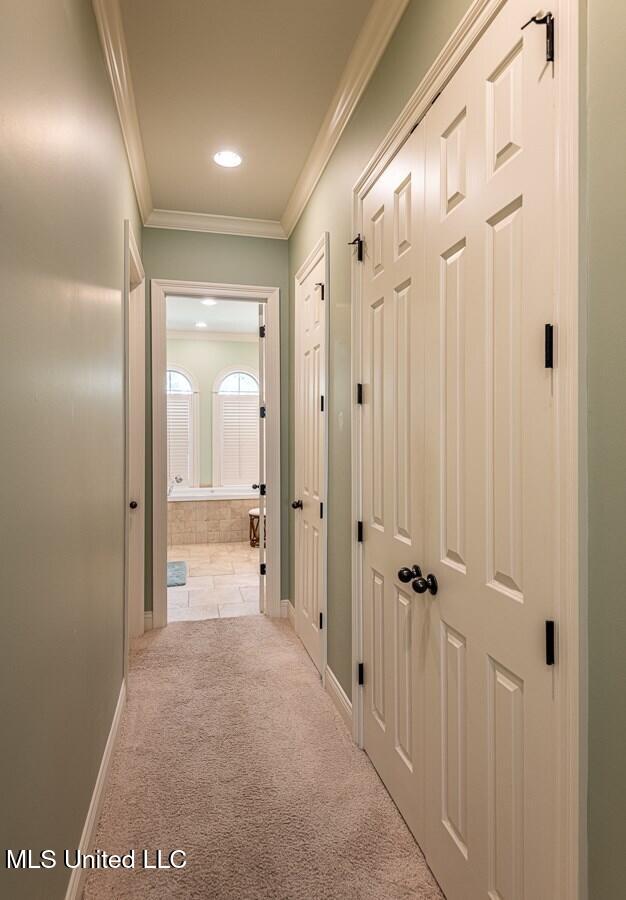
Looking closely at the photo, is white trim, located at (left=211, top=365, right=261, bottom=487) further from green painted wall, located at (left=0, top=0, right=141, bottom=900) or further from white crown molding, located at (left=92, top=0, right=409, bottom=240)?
green painted wall, located at (left=0, top=0, right=141, bottom=900)

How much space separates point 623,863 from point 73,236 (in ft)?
6.03

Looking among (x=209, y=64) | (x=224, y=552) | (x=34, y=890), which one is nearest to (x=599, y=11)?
(x=209, y=64)

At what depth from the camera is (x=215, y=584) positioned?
4.71 meters

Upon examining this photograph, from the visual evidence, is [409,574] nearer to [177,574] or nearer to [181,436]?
[177,574]

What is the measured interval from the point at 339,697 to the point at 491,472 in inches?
64.8

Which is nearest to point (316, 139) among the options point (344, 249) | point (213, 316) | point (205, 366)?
point (344, 249)

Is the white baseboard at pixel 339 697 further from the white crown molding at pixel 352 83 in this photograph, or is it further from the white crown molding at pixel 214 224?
the white crown molding at pixel 214 224

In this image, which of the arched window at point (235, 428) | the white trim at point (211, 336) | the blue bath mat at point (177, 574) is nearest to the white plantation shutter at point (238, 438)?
the arched window at point (235, 428)

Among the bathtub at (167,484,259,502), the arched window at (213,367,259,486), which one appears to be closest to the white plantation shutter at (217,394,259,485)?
the arched window at (213,367,259,486)

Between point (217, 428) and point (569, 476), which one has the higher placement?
point (217, 428)

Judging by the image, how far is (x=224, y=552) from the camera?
6.13m

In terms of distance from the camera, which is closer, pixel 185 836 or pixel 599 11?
pixel 599 11

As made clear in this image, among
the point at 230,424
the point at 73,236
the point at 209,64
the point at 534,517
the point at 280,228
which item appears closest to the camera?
the point at 534,517

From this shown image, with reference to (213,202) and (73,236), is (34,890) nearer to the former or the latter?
(73,236)
